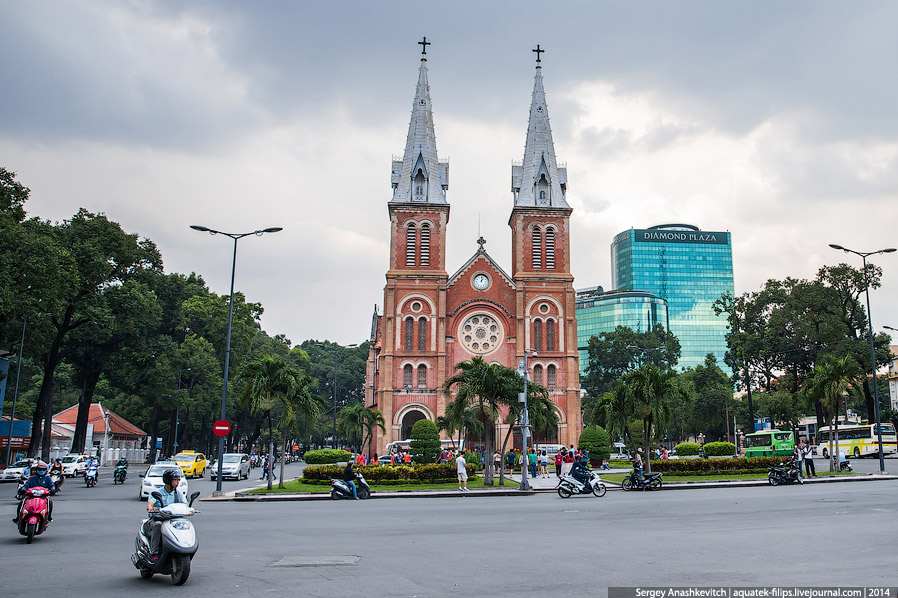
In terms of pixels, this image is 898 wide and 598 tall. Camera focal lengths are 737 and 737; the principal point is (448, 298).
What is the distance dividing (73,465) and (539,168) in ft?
142

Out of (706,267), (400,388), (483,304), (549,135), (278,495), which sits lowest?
(278,495)

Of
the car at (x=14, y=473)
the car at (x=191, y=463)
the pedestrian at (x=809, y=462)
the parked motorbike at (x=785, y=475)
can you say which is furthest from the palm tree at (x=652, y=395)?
the car at (x=14, y=473)

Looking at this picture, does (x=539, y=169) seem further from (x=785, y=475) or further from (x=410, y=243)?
(x=785, y=475)

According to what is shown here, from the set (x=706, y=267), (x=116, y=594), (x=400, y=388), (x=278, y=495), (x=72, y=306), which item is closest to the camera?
(x=116, y=594)

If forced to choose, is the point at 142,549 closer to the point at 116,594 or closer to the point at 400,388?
the point at 116,594

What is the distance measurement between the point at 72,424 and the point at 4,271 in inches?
1816

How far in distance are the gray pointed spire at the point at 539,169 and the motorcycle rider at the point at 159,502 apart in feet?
184

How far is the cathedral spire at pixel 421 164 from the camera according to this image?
6412 centimetres

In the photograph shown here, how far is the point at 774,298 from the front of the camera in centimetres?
6234

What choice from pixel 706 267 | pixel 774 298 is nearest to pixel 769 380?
pixel 774 298

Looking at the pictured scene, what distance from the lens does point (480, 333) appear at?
204ft

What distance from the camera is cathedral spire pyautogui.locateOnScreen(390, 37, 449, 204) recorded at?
6412cm

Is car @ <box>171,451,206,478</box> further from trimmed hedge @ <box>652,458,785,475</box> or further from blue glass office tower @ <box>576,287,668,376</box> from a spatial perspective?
blue glass office tower @ <box>576,287,668,376</box>

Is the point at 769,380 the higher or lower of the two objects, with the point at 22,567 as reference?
higher
